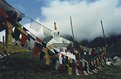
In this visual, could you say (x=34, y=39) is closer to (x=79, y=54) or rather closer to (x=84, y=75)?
(x=84, y=75)

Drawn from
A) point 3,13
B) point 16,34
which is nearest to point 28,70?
point 16,34

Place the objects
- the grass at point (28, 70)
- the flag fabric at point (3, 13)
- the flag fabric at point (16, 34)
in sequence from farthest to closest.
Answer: the grass at point (28, 70)
the flag fabric at point (16, 34)
the flag fabric at point (3, 13)

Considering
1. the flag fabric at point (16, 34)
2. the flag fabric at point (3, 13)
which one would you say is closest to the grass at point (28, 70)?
the flag fabric at point (16, 34)

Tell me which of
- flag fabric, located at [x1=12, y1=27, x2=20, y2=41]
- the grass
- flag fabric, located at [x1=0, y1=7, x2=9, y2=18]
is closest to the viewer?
flag fabric, located at [x1=0, y1=7, x2=9, y2=18]

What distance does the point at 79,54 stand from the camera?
141 ft

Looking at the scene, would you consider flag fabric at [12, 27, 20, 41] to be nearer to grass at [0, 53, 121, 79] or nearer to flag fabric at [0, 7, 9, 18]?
flag fabric at [0, 7, 9, 18]

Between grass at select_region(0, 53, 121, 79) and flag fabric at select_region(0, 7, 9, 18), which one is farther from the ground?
flag fabric at select_region(0, 7, 9, 18)

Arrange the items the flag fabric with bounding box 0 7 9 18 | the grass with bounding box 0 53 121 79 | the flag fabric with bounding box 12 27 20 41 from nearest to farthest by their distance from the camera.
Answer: the flag fabric with bounding box 0 7 9 18 → the flag fabric with bounding box 12 27 20 41 → the grass with bounding box 0 53 121 79

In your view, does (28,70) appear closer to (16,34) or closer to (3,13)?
(16,34)

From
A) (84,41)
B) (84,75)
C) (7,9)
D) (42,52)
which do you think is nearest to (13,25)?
(7,9)

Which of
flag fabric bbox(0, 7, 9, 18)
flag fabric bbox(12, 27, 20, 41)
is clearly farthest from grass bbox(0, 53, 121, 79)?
flag fabric bbox(0, 7, 9, 18)

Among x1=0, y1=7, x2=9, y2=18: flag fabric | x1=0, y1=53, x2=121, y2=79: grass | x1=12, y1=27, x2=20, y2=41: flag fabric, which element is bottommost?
x1=0, y1=53, x2=121, y2=79: grass

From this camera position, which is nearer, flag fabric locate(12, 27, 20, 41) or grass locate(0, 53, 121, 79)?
flag fabric locate(12, 27, 20, 41)

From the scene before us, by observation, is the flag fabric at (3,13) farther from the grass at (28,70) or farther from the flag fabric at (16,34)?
the grass at (28,70)
